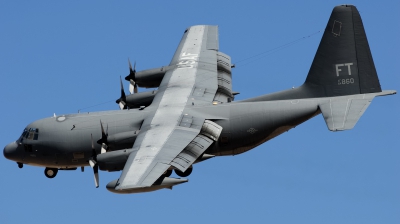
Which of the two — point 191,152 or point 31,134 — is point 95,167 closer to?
point 191,152

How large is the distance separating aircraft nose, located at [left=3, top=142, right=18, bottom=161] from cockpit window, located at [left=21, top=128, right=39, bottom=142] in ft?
2.71

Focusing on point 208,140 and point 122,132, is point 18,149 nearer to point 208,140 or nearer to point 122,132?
point 122,132

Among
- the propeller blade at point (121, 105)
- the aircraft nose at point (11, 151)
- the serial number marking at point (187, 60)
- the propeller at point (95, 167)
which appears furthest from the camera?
the serial number marking at point (187, 60)

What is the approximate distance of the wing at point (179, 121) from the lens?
→ 68438mm

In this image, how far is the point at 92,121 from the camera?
7550cm

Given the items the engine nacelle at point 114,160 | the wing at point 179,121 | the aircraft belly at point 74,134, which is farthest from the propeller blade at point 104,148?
the engine nacelle at point 114,160

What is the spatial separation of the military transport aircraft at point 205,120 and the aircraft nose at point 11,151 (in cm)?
6

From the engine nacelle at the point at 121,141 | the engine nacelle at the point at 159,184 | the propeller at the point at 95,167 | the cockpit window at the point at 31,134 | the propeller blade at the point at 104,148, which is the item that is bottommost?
the engine nacelle at the point at 159,184

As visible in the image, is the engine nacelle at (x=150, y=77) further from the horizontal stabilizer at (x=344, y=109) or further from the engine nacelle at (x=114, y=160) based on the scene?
the horizontal stabilizer at (x=344, y=109)

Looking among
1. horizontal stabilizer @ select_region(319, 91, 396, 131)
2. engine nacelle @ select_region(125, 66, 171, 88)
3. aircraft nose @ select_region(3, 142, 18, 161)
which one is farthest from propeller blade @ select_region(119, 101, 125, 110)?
horizontal stabilizer @ select_region(319, 91, 396, 131)

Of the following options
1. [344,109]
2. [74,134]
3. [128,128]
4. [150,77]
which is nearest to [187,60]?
[150,77]

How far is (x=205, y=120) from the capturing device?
242 feet

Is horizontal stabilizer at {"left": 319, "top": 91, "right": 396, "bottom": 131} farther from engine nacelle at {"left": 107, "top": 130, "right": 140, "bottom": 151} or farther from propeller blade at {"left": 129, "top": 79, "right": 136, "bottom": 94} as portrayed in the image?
propeller blade at {"left": 129, "top": 79, "right": 136, "bottom": 94}

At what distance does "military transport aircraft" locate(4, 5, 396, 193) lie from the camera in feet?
235
